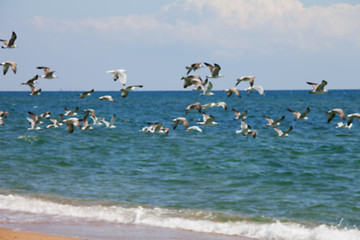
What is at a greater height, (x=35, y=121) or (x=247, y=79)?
(x=247, y=79)

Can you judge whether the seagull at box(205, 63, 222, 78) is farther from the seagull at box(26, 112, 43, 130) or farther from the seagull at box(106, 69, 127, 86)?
the seagull at box(26, 112, 43, 130)

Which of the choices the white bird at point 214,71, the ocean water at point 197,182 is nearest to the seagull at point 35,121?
the ocean water at point 197,182

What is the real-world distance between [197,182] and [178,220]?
549 centimetres

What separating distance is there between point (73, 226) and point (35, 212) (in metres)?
2.22

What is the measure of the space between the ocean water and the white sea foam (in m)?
0.03

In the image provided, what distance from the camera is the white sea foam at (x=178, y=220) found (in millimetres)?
13258

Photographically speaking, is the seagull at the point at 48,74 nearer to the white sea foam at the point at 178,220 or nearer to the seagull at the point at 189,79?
the seagull at the point at 189,79

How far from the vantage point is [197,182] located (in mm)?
19672

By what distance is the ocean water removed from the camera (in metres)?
14.5

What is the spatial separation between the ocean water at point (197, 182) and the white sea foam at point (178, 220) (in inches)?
1.2

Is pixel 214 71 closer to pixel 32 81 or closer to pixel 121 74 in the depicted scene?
pixel 121 74

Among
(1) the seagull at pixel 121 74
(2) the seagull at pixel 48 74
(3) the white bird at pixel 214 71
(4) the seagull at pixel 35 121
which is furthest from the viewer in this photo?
(4) the seagull at pixel 35 121

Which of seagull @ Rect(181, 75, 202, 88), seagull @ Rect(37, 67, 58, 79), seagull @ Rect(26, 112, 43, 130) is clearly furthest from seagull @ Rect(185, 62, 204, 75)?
seagull @ Rect(26, 112, 43, 130)

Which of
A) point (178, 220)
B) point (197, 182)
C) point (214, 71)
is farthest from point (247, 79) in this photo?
point (178, 220)
